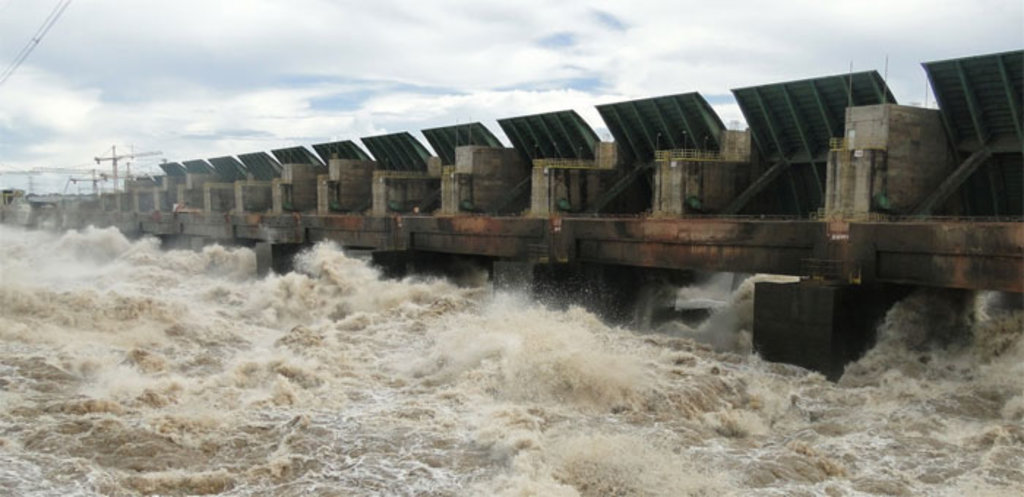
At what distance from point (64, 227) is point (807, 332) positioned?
69.1m

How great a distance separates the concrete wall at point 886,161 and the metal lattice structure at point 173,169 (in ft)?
206

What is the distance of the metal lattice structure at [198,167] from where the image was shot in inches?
2723

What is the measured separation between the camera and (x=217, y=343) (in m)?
19.1

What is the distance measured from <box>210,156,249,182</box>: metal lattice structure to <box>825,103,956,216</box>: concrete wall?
5212 centimetres

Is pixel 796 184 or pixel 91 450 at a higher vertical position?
pixel 796 184

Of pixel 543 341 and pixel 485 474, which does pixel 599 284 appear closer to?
pixel 543 341

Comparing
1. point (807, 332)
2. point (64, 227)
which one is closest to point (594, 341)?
point (807, 332)

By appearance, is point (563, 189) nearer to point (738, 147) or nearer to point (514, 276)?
point (738, 147)

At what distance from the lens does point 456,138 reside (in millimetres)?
41031

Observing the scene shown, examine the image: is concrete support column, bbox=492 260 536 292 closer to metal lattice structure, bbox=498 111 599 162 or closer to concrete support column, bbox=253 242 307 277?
metal lattice structure, bbox=498 111 599 162

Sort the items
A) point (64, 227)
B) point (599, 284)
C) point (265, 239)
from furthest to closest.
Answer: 1. point (64, 227)
2. point (265, 239)
3. point (599, 284)

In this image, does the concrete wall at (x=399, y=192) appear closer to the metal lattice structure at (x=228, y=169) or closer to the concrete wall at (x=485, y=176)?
the concrete wall at (x=485, y=176)

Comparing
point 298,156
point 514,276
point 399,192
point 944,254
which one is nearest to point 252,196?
point 298,156

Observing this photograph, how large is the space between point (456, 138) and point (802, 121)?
784 inches
